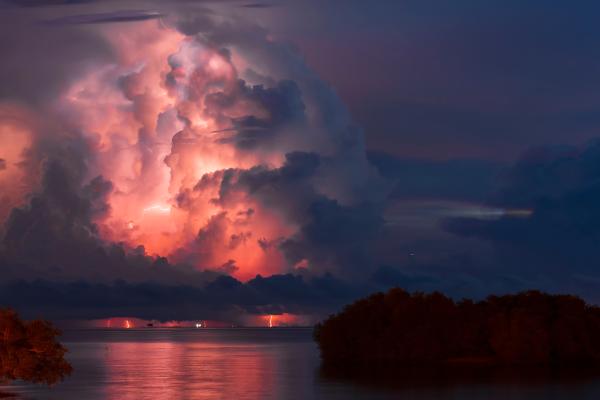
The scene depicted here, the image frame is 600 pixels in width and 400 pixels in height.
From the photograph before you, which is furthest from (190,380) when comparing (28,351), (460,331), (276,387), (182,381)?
(460,331)

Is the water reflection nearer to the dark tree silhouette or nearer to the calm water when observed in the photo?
the calm water

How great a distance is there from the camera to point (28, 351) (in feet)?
281

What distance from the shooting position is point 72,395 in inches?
4045

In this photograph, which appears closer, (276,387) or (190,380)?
(276,387)

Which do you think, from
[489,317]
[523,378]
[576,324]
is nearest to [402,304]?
[489,317]

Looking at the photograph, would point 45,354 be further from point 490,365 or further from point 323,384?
point 490,365

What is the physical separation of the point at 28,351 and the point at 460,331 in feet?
298

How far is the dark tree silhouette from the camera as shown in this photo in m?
85.0

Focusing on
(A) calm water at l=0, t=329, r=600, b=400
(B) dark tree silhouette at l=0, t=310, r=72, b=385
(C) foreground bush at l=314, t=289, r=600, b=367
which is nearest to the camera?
(B) dark tree silhouette at l=0, t=310, r=72, b=385

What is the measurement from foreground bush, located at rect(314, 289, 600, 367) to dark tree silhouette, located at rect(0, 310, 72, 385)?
250 ft

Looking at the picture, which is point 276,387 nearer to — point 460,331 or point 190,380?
point 190,380

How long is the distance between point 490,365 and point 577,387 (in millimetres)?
40724

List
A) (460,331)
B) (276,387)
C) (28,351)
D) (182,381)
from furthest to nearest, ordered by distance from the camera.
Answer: (460,331) < (182,381) < (276,387) < (28,351)

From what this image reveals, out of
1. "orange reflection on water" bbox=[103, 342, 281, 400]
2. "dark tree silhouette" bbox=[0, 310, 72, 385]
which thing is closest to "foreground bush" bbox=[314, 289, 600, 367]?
"orange reflection on water" bbox=[103, 342, 281, 400]
